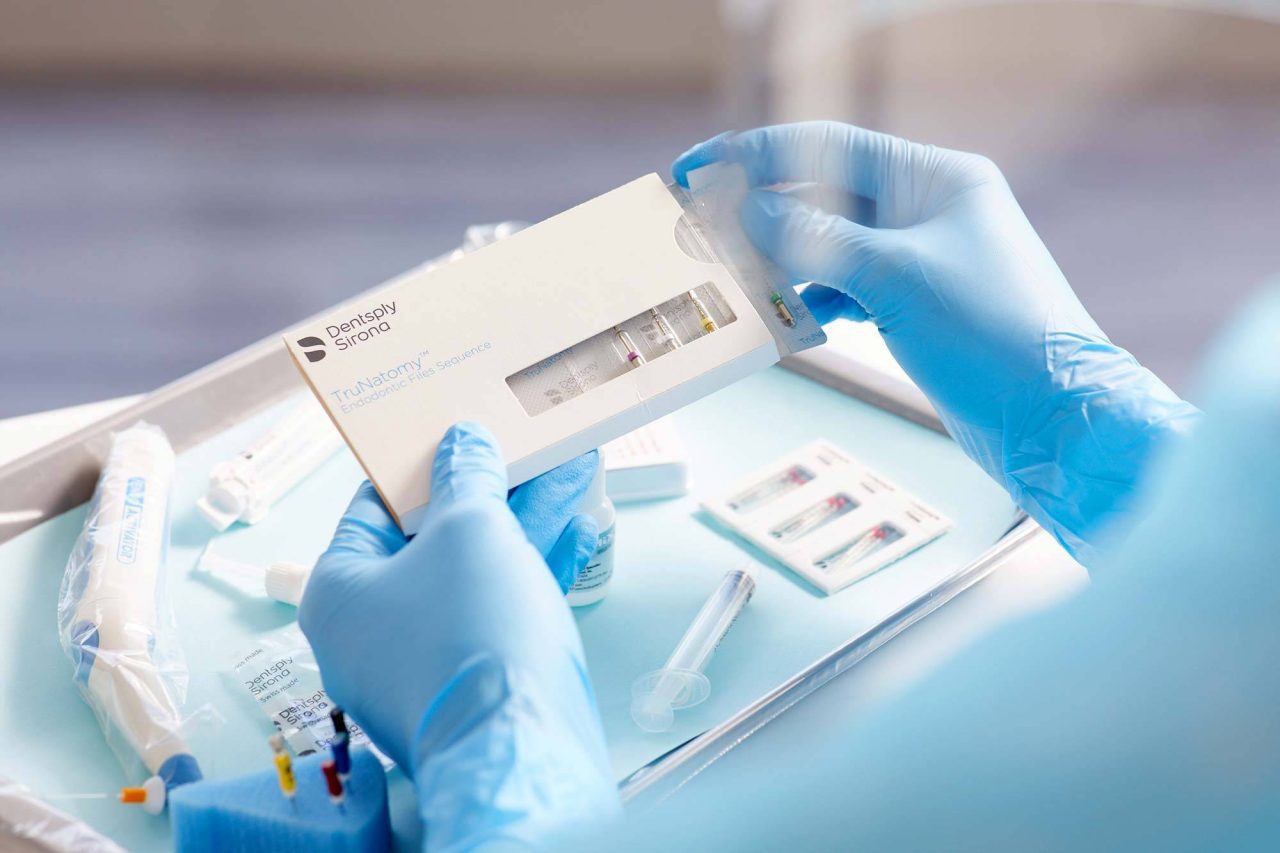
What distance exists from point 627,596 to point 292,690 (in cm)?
26

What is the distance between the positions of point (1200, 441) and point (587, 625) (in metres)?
0.47

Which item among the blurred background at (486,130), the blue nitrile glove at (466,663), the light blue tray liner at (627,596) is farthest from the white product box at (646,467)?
the blurred background at (486,130)

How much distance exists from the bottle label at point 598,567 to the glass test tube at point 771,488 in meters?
0.16

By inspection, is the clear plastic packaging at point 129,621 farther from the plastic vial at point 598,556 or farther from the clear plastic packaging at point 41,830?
the plastic vial at point 598,556

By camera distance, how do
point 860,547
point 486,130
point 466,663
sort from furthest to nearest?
point 486,130
point 860,547
point 466,663

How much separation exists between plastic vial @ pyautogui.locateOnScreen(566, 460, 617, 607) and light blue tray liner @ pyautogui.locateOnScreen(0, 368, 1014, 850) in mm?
15

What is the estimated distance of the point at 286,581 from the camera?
0.90 meters

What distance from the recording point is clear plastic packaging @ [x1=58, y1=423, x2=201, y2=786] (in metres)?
0.77

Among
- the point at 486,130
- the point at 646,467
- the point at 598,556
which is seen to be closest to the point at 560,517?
the point at 598,556

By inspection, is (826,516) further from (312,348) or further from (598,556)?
(312,348)

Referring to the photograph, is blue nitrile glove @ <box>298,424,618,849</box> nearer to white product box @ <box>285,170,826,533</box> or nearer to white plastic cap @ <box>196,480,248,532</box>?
white product box @ <box>285,170,826,533</box>

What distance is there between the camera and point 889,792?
1.79ft

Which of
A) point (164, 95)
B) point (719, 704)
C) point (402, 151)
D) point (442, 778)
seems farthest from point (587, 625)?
point (164, 95)

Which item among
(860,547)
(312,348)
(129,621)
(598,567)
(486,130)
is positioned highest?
(486,130)
